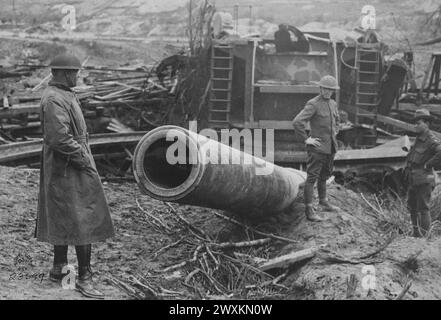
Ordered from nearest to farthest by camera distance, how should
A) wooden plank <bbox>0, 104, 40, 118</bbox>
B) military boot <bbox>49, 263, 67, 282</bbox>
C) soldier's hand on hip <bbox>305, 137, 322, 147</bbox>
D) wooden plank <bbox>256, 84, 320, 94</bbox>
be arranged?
military boot <bbox>49, 263, 67, 282</bbox> < soldier's hand on hip <bbox>305, 137, 322, 147</bbox> < wooden plank <bbox>256, 84, 320, 94</bbox> < wooden plank <bbox>0, 104, 40, 118</bbox>

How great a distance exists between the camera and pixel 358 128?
12.2 metres

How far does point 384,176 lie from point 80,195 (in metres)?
6.12

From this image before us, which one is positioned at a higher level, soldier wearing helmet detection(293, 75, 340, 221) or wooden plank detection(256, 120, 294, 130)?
soldier wearing helmet detection(293, 75, 340, 221)

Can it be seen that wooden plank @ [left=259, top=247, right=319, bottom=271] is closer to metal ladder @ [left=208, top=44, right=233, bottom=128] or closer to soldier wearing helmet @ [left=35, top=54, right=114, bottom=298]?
soldier wearing helmet @ [left=35, top=54, right=114, bottom=298]

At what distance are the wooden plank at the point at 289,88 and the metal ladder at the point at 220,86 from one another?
71 cm

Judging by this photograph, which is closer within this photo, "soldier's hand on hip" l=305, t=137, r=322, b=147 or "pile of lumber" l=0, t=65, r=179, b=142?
"soldier's hand on hip" l=305, t=137, r=322, b=147

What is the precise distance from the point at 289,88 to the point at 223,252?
194 inches

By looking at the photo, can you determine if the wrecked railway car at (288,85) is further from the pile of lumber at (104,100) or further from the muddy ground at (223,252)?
the muddy ground at (223,252)

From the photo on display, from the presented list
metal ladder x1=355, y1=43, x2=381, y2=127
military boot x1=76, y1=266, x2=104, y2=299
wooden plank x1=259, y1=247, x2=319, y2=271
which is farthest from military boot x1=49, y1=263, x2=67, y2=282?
metal ladder x1=355, y1=43, x2=381, y2=127

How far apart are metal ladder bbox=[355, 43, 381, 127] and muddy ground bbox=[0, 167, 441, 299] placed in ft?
12.1

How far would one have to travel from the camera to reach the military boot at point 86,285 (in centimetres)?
550

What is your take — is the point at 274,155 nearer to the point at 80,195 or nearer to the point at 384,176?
the point at 384,176

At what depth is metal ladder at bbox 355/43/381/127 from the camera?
1199cm

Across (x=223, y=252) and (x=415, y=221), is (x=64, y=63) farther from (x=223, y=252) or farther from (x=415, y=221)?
(x=415, y=221)
